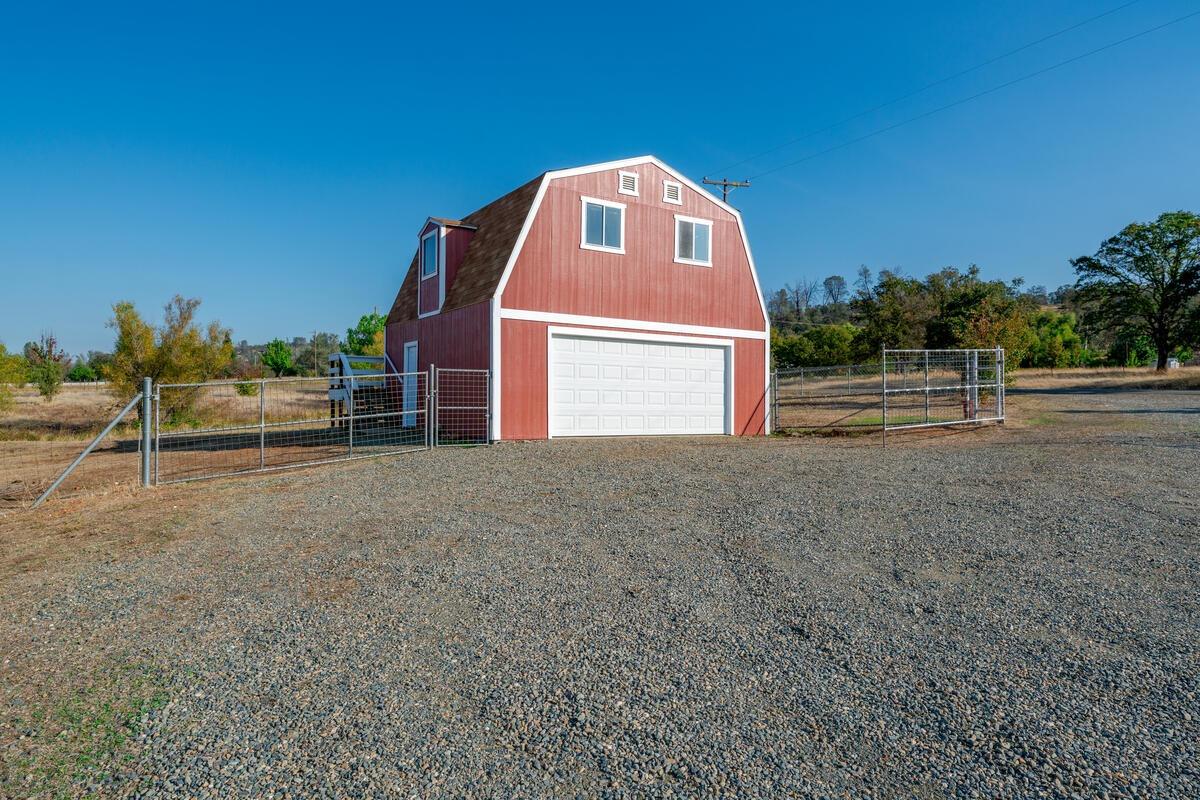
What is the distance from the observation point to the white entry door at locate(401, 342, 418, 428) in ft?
53.9

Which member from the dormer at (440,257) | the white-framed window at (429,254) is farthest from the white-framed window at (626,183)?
the white-framed window at (429,254)

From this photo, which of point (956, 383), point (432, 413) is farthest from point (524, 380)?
point (956, 383)

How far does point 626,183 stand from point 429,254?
556cm

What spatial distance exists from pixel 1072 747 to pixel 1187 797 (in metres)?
0.36

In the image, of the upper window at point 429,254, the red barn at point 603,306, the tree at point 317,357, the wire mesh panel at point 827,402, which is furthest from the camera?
the tree at point 317,357

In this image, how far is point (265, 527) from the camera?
21.3ft

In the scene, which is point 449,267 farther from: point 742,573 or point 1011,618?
point 1011,618

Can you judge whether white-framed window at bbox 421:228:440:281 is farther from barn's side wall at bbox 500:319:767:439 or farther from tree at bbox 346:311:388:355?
tree at bbox 346:311:388:355

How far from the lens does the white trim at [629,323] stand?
13.6m

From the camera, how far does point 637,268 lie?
14.9 meters

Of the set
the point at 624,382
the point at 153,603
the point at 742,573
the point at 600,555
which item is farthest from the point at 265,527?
the point at 624,382

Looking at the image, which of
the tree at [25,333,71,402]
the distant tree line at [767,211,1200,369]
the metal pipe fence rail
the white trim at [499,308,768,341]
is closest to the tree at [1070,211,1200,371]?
the distant tree line at [767,211,1200,369]

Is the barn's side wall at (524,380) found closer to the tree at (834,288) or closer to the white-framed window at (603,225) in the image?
the white-framed window at (603,225)

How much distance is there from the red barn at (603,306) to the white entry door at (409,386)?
435 millimetres
